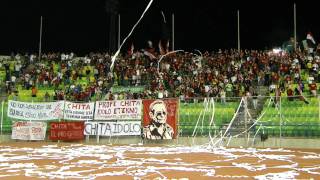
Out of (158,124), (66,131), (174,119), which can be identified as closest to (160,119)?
(158,124)

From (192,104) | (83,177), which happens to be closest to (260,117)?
(192,104)

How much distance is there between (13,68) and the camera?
3606cm

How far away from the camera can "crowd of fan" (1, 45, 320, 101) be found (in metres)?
26.2

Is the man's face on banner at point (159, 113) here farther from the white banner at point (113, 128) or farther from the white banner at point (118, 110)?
the white banner at point (113, 128)

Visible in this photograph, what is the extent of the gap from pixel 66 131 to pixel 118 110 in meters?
3.42

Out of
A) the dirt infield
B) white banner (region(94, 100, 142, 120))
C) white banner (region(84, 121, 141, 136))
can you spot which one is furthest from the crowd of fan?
the dirt infield

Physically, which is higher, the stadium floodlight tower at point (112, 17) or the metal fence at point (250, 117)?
the stadium floodlight tower at point (112, 17)

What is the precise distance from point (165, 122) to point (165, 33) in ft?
59.9

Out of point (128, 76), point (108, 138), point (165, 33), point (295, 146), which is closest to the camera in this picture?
point (295, 146)

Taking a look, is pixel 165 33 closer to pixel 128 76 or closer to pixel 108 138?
pixel 128 76

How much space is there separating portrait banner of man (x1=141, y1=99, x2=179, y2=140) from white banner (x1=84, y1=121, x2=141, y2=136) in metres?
0.47

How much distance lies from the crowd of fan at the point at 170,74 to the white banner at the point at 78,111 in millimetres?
3213

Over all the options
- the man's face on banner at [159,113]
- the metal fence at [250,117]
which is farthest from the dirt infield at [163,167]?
the man's face on banner at [159,113]

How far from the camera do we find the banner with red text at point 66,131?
23969 millimetres
